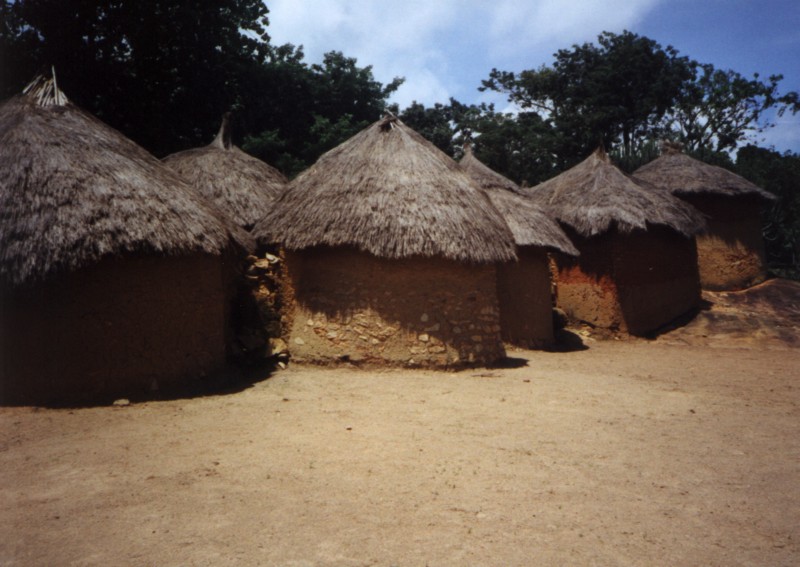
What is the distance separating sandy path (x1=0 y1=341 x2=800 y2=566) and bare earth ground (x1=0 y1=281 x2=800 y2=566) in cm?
2

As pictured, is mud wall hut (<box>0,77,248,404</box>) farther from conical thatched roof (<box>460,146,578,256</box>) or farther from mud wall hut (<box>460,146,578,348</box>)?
conical thatched roof (<box>460,146,578,256</box>)

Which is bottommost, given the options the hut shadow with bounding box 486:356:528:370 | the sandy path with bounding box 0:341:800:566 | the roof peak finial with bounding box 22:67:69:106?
Answer: the sandy path with bounding box 0:341:800:566

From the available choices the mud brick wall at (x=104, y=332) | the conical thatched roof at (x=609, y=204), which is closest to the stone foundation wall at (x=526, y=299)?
the conical thatched roof at (x=609, y=204)

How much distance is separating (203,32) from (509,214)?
11.4m

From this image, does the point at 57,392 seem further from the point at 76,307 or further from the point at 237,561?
the point at 237,561

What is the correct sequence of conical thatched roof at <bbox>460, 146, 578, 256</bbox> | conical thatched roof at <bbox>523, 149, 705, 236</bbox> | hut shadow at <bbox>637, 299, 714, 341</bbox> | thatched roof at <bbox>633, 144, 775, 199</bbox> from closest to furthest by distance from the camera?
conical thatched roof at <bbox>460, 146, 578, 256</bbox> → conical thatched roof at <bbox>523, 149, 705, 236</bbox> → hut shadow at <bbox>637, 299, 714, 341</bbox> → thatched roof at <bbox>633, 144, 775, 199</bbox>

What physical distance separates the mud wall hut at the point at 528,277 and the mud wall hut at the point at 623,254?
3.34 feet

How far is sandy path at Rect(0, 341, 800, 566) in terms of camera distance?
2801 millimetres

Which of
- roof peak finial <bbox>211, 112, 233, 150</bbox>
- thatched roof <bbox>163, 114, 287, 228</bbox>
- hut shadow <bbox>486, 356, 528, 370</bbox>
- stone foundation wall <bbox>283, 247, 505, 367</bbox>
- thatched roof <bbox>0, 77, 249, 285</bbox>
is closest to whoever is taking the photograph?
thatched roof <bbox>0, 77, 249, 285</bbox>

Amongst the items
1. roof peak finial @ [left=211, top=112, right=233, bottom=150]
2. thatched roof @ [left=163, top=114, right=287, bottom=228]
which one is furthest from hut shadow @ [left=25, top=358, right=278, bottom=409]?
roof peak finial @ [left=211, top=112, right=233, bottom=150]

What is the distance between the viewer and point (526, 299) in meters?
9.78

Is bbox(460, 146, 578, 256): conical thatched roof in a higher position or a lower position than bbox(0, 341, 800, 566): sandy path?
higher

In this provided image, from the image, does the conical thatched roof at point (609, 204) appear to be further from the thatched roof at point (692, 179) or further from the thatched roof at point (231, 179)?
the thatched roof at point (231, 179)

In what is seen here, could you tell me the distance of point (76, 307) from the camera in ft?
18.4
